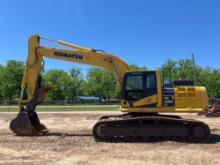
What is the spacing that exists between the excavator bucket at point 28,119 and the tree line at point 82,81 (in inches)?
2702

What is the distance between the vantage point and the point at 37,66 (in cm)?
1838

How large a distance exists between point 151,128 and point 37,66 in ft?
18.6

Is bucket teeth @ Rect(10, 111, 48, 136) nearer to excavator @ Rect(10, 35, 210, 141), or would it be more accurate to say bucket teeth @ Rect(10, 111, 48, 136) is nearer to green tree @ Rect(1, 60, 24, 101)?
excavator @ Rect(10, 35, 210, 141)

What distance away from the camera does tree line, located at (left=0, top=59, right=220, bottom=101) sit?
295ft

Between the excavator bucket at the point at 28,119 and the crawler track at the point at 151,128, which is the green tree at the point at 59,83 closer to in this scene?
the excavator bucket at the point at 28,119

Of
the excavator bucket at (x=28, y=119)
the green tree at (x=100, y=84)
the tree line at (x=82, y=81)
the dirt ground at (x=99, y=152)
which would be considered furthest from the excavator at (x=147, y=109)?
the green tree at (x=100, y=84)

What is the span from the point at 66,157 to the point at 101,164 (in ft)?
5.20

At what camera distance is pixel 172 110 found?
659 inches

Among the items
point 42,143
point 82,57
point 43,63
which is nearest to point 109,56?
point 82,57

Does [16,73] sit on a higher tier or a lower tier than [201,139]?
higher

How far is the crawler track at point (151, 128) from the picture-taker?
16.5 m

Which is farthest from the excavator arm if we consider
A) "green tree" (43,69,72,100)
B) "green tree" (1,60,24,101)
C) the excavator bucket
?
"green tree" (43,69,72,100)

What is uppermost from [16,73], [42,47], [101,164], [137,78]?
[16,73]

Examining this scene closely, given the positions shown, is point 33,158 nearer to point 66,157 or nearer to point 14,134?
point 66,157
